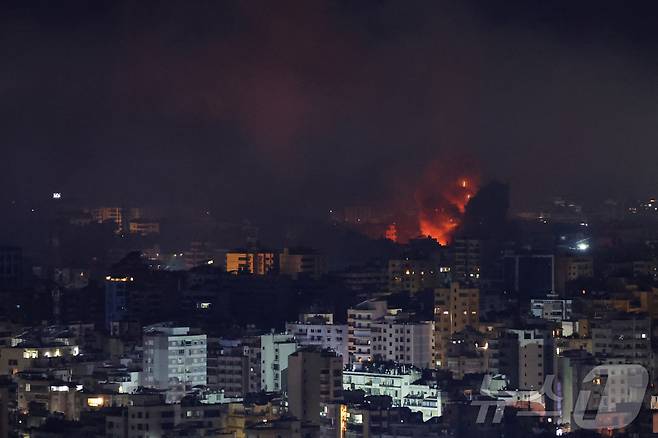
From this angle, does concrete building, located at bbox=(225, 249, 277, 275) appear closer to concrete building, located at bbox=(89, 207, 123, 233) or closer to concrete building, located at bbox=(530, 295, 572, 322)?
concrete building, located at bbox=(89, 207, 123, 233)

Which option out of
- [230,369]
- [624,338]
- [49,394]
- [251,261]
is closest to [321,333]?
[230,369]

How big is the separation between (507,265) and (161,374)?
5.40 meters

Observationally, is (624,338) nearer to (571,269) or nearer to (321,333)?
(321,333)

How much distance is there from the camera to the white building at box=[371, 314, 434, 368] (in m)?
15.5

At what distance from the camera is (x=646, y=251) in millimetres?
19078

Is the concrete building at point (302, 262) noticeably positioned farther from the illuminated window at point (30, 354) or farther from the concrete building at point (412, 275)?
the illuminated window at point (30, 354)

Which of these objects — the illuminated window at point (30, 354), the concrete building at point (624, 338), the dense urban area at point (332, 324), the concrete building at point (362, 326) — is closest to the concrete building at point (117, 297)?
the dense urban area at point (332, 324)

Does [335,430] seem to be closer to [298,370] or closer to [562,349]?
[298,370]

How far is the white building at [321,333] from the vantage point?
51.7 ft

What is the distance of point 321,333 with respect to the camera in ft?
52.2

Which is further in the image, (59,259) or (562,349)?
(59,259)

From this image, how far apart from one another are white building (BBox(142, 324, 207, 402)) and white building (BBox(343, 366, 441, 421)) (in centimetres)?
87

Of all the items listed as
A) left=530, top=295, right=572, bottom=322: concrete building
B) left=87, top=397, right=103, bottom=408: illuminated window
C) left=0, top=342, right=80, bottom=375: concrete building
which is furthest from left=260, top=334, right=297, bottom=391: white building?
left=530, top=295, right=572, bottom=322: concrete building

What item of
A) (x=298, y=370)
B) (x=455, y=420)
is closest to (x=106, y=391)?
(x=298, y=370)
